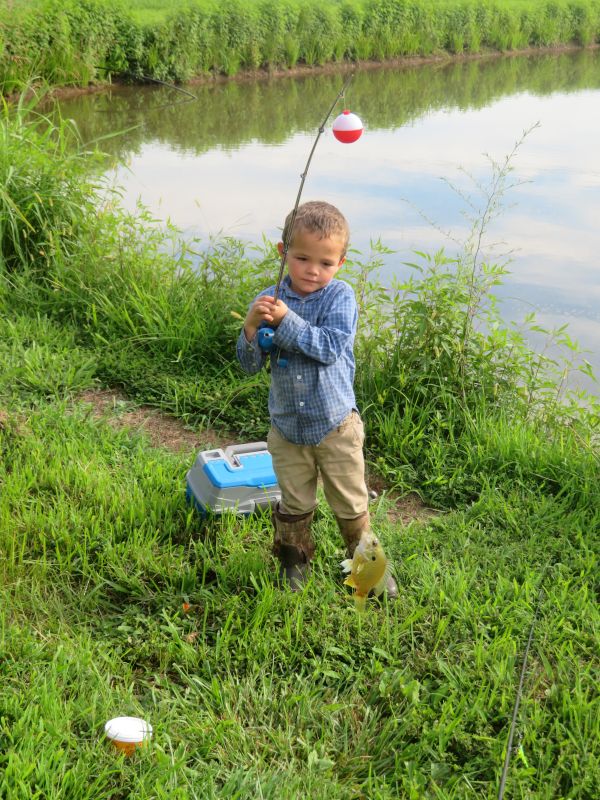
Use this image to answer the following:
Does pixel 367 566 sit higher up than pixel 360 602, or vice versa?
pixel 367 566

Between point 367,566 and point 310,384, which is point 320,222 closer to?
point 310,384

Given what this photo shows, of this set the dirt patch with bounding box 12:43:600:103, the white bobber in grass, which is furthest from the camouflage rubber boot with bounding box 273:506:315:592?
the dirt patch with bounding box 12:43:600:103

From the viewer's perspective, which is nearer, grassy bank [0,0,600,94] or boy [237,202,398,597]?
boy [237,202,398,597]

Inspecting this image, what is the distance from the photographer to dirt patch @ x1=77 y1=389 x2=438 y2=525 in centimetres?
377

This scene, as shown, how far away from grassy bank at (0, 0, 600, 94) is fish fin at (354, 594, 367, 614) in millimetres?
6611

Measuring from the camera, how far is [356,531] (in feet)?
9.64

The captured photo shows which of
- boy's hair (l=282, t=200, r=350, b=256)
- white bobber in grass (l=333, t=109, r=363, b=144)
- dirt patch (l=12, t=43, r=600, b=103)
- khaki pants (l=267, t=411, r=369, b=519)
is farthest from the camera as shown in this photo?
dirt patch (l=12, t=43, r=600, b=103)

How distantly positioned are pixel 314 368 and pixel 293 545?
2.13 ft

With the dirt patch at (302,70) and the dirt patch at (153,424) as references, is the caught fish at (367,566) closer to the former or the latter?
the dirt patch at (153,424)

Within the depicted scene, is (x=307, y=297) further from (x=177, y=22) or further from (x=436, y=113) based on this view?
(x=177, y=22)

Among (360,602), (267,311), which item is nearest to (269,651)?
(360,602)

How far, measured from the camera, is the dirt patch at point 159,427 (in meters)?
3.77

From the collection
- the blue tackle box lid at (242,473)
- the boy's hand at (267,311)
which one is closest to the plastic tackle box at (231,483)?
the blue tackle box lid at (242,473)

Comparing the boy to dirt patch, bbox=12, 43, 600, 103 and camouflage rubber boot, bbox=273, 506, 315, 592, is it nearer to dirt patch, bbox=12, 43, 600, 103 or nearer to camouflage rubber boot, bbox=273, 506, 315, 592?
camouflage rubber boot, bbox=273, 506, 315, 592
